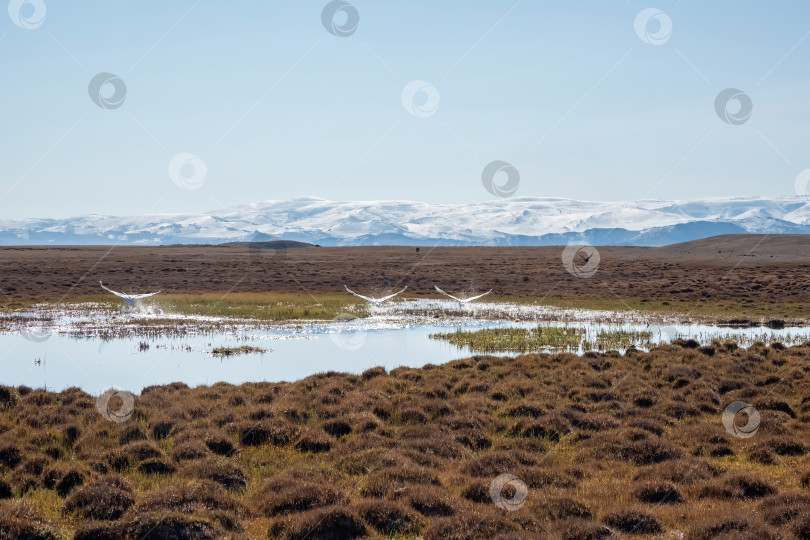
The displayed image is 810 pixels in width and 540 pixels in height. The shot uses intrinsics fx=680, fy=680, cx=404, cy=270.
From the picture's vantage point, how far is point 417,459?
13.4 metres

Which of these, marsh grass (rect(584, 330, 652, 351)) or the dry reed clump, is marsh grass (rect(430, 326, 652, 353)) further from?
the dry reed clump

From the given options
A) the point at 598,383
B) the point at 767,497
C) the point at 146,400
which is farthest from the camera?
the point at 598,383

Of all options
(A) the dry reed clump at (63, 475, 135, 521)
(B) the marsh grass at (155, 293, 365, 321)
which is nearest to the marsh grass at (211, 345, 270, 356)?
(B) the marsh grass at (155, 293, 365, 321)

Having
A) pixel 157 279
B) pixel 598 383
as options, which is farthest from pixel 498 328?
pixel 157 279

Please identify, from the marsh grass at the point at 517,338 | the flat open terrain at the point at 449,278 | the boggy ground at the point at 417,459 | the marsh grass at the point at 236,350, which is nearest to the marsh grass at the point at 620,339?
the marsh grass at the point at 517,338

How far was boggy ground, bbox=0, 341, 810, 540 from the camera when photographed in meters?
9.84

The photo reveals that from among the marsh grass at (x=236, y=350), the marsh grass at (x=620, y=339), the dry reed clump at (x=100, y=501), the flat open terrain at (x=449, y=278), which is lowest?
Result: the dry reed clump at (x=100, y=501)

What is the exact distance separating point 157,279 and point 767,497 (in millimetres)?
62777

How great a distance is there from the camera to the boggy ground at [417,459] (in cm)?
984

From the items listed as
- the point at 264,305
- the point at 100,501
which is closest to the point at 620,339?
the point at 264,305

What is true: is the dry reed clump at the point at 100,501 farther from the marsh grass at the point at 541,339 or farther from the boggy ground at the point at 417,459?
the marsh grass at the point at 541,339

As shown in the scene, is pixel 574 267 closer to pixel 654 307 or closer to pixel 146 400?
pixel 654 307

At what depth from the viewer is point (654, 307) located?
49719mm

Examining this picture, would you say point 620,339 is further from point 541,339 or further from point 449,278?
point 449,278
